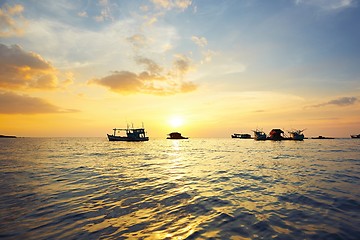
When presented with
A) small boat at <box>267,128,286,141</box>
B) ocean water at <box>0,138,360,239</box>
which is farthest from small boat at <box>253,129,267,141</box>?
ocean water at <box>0,138,360,239</box>

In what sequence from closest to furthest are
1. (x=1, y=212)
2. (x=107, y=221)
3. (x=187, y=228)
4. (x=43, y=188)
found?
(x=187, y=228)
(x=107, y=221)
(x=1, y=212)
(x=43, y=188)

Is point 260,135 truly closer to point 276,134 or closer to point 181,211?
point 276,134

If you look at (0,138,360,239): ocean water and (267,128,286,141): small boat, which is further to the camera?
(267,128,286,141): small boat

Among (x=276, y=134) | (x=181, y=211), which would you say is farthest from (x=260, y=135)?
(x=181, y=211)

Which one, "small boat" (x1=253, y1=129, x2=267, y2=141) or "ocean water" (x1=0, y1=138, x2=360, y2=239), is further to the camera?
"small boat" (x1=253, y1=129, x2=267, y2=141)

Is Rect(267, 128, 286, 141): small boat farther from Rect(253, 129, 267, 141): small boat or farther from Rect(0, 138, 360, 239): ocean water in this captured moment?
Rect(0, 138, 360, 239): ocean water

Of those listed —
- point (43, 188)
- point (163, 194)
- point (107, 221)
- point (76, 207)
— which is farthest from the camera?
point (43, 188)

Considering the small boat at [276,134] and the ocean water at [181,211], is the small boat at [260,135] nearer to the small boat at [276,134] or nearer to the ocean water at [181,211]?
the small boat at [276,134]

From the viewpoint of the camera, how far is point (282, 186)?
1281 centimetres

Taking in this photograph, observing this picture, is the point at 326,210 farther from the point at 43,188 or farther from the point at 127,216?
the point at 43,188

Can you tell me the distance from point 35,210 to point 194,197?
274 inches

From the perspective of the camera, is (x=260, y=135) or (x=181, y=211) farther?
(x=260, y=135)

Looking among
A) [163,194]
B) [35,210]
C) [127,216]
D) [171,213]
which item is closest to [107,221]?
[127,216]

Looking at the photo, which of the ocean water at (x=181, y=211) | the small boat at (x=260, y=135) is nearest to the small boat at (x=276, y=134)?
the small boat at (x=260, y=135)
